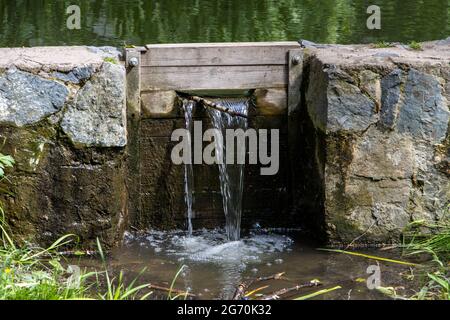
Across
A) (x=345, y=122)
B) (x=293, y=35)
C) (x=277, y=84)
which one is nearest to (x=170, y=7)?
(x=293, y=35)

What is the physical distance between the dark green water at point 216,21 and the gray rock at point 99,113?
11.3 feet

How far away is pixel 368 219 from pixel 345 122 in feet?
2.00

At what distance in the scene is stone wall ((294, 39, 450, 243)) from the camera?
5.25 m

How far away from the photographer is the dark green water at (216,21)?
898 centimetres

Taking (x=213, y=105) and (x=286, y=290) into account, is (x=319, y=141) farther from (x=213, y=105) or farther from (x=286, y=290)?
(x=286, y=290)

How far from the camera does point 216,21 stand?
9812mm

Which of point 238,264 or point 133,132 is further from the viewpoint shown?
point 133,132

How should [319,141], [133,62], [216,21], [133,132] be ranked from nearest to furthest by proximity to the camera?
[319,141] < [133,62] < [133,132] < [216,21]

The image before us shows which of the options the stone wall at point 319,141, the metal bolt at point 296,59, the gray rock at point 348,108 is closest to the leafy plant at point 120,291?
the stone wall at point 319,141

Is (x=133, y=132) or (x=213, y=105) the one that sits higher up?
(x=213, y=105)

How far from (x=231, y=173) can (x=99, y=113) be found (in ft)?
3.54

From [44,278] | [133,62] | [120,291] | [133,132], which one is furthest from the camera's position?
[133,132]

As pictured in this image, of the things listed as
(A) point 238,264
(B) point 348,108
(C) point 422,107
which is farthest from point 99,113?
(C) point 422,107

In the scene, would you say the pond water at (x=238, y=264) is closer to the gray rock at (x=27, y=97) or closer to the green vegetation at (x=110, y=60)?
the gray rock at (x=27, y=97)
